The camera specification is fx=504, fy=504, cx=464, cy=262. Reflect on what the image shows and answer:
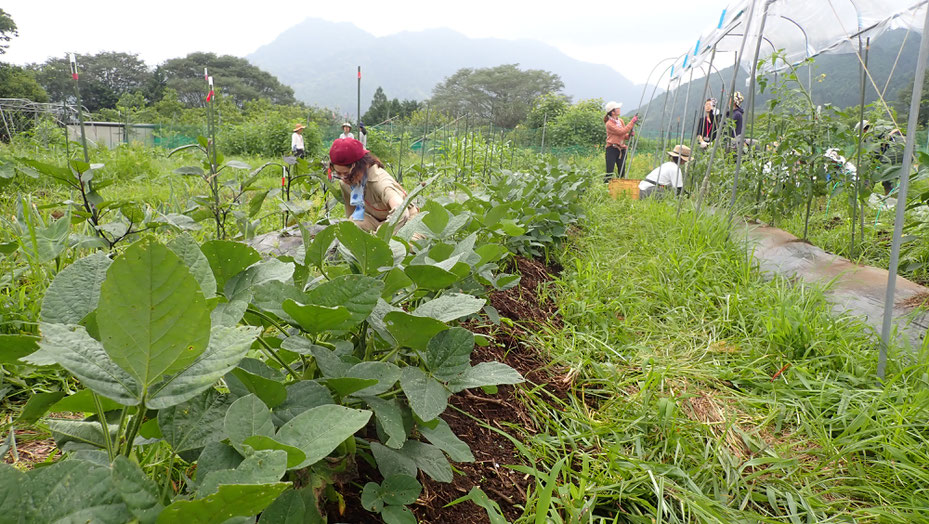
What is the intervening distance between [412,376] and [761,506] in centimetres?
118

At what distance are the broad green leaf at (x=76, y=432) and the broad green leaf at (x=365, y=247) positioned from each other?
15.3 inches

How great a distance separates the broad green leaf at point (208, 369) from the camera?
0.44 meters

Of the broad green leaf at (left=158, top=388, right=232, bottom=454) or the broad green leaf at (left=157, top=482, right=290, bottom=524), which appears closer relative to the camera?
the broad green leaf at (left=157, top=482, right=290, bottom=524)

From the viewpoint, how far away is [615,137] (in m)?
8.79

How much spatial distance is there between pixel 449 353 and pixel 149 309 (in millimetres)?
477

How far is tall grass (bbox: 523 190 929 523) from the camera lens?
132cm

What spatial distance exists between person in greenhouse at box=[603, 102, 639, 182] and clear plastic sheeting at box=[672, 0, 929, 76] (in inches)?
59.6

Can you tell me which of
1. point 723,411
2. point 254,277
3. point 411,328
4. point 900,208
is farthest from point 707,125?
point 254,277

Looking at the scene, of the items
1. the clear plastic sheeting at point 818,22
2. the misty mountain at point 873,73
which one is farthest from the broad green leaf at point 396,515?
the misty mountain at point 873,73

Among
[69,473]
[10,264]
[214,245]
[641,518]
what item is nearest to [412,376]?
[214,245]

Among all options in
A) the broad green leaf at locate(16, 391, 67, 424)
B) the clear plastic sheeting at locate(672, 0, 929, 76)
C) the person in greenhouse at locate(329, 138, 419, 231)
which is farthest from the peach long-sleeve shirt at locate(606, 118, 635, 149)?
the broad green leaf at locate(16, 391, 67, 424)

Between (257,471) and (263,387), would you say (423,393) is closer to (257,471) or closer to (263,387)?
(263,387)

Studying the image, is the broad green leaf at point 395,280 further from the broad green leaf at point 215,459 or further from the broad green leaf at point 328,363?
the broad green leaf at point 215,459

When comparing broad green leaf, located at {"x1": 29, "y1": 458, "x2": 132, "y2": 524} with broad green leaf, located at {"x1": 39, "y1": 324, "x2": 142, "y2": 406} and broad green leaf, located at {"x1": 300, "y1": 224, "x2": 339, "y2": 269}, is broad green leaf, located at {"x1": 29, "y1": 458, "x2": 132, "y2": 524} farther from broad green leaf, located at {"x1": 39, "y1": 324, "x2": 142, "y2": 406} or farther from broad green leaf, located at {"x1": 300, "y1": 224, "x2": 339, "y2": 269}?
broad green leaf, located at {"x1": 300, "y1": 224, "x2": 339, "y2": 269}
